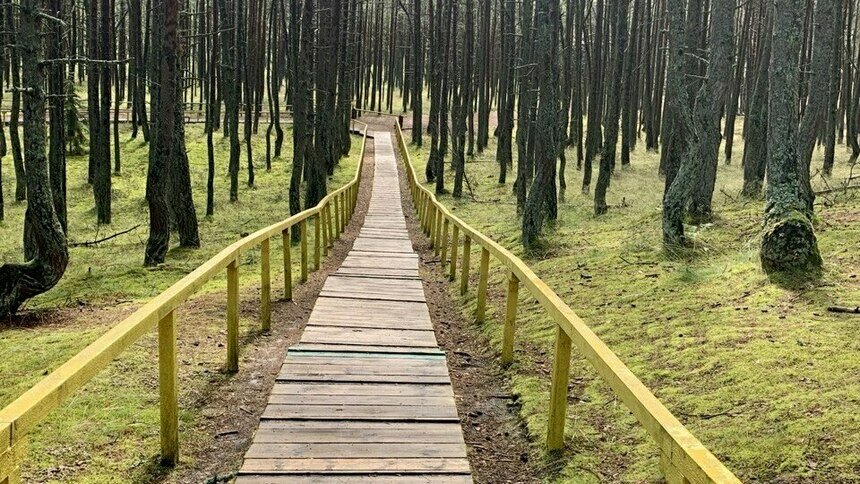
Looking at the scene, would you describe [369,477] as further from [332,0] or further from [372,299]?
[332,0]

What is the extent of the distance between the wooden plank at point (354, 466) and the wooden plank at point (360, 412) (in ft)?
2.03

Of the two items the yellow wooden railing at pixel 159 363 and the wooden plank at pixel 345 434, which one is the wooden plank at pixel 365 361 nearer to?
the yellow wooden railing at pixel 159 363

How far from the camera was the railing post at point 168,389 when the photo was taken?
3729mm

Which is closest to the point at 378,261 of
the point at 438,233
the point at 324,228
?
the point at 324,228

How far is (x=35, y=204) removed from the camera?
31.9ft

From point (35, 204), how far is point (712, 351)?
9.34m

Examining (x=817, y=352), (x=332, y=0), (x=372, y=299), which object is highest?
(x=332, y=0)

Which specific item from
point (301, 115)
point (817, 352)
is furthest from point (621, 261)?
point (301, 115)

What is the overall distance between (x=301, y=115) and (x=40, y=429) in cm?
1247

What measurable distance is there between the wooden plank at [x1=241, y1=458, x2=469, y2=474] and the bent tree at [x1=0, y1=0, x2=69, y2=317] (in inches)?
292

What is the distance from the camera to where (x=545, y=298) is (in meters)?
4.54

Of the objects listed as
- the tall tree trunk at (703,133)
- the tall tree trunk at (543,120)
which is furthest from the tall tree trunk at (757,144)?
the tall tree trunk at (543,120)

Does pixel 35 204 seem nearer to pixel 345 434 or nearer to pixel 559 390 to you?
pixel 345 434

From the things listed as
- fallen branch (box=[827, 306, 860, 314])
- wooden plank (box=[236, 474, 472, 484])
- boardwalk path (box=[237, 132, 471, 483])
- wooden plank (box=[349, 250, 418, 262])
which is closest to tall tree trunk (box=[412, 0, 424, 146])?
wooden plank (box=[349, 250, 418, 262])
